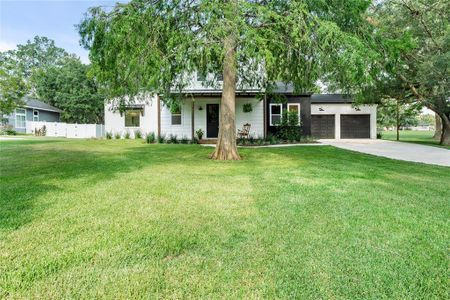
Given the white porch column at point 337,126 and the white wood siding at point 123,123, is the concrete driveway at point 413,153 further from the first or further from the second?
the white wood siding at point 123,123

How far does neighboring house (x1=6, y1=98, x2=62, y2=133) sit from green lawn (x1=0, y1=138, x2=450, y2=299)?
1076 inches

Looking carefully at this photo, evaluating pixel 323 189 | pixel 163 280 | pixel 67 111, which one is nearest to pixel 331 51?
pixel 323 189

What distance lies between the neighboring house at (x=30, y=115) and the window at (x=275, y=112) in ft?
75.8

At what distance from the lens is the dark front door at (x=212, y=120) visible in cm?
1747

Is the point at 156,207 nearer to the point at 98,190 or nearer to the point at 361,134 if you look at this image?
the point at 98,190

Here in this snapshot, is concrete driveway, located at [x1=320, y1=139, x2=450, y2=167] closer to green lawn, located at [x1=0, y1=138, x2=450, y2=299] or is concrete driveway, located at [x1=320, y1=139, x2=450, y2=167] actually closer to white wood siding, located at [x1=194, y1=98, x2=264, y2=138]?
green lawn, located at [x1=0, y1=138, x2=450, y2=299]

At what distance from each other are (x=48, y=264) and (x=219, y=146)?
7.36 metres

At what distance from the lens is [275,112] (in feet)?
61.3

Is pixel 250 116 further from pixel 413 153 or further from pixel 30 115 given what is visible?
pixel 30 115

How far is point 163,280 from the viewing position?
213 cm

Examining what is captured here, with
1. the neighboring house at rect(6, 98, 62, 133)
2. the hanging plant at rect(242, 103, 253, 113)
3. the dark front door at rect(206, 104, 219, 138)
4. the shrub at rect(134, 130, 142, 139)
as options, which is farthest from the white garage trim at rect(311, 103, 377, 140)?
the neighboring house at rect(6, 98, 62, 133)

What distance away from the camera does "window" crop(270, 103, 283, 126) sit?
18438 millimetres

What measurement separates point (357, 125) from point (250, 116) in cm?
1024

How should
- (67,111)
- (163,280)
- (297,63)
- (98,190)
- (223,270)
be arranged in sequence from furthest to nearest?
(67,111)
(297,63)
(98,190)
(223,270)
(163,280)
